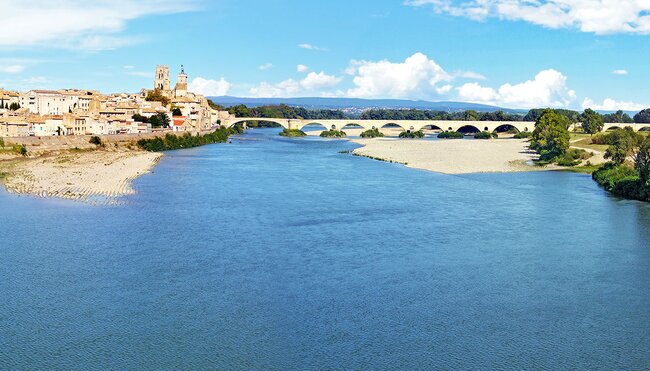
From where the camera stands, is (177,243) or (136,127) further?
(136,127)

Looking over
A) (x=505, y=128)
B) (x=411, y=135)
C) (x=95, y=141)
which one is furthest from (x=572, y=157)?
(x=505, y=128)

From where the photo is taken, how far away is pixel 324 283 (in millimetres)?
15070

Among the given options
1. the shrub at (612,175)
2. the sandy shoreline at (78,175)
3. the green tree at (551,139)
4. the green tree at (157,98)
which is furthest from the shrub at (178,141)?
the shrub at (612,175)

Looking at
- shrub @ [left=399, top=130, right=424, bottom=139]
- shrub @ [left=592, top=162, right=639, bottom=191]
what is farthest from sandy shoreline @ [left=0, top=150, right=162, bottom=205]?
shrub @ [left=399, top=130, right=424, bottom=139]

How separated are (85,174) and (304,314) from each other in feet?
75.3

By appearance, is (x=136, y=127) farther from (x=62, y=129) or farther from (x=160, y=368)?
(x=160, y=368)

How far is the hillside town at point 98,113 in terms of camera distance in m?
50.6

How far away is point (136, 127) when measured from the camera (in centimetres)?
5969

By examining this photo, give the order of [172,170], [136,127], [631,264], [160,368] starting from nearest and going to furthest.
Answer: [160,368], [631,264], [172,170], [136,127]

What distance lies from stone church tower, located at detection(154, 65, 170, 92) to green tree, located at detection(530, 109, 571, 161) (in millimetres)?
57161

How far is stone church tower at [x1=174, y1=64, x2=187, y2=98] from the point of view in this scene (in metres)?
96.0

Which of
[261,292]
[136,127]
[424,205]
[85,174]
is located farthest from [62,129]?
[261,292]

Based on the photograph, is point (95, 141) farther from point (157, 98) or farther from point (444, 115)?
point (444, 115)

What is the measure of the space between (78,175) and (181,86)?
67242 millimetres
